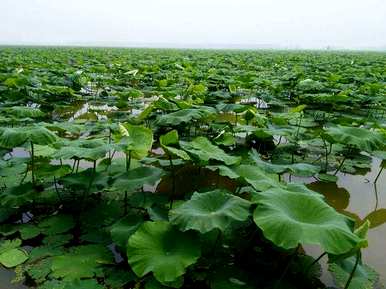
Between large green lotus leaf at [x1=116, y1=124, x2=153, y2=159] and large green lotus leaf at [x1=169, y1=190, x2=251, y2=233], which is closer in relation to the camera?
large green lotus leaf at [x1=169, y1=190, x2=251, y2=233]

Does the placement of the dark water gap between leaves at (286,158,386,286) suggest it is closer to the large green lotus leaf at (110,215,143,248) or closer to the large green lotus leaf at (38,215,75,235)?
the large green lotus leaf at (110,215,143,248)

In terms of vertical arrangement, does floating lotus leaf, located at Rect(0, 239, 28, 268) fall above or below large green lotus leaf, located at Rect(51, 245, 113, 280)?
below

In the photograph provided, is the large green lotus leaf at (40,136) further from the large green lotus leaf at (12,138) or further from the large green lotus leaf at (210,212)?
the large green lotus leaf at (210,212)

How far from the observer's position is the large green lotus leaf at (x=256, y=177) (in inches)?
108

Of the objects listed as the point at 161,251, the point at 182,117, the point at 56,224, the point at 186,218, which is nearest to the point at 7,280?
the point at 56,224

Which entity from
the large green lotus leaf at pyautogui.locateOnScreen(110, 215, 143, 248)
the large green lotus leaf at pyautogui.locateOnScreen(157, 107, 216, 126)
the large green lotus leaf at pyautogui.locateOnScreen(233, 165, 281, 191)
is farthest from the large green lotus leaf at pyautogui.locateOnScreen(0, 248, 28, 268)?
the large green lotus leaf at pyautogui.locateOnScreen(157, 107, 216, 126)

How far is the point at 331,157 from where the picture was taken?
5.13 m

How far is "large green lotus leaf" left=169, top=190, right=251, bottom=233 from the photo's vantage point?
2194 mm

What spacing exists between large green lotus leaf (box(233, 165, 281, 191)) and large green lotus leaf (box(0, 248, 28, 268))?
1.51 metres

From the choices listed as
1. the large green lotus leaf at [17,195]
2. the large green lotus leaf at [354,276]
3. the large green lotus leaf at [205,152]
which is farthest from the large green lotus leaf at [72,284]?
the large green lotus leaf at [354,276]

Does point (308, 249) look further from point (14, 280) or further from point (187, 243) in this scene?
point (14, 280)

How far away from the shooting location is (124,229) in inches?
105

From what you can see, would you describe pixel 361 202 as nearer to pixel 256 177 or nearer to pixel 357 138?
pixel 357 138

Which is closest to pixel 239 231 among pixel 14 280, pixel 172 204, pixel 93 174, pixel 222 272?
pixel 222 272
